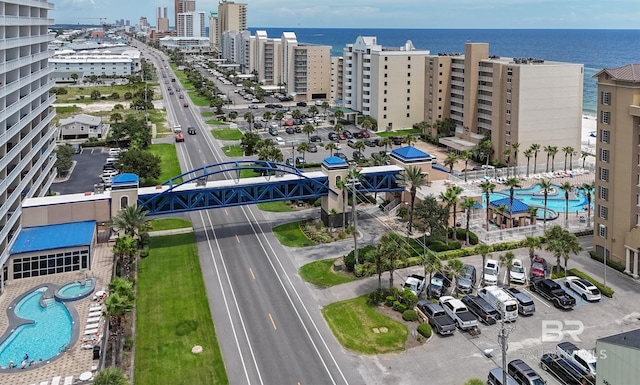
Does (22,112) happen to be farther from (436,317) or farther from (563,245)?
(563,245)

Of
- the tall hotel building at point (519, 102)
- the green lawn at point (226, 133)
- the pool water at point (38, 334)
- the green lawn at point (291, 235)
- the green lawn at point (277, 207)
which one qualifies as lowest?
the pool water at point (38, 334)

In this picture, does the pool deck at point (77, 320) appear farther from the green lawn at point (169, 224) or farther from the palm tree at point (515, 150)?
the palm tree at point (515, 150)

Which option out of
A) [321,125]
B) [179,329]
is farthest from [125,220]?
[321,125]

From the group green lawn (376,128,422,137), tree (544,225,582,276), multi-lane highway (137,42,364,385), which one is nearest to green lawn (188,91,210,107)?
green lawn (376,128,422,137)

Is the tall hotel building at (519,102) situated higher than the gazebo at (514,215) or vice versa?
the tall hotel building at (519,102)

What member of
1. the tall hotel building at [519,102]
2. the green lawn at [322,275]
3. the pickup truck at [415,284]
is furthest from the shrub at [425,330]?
the tall hotel building at [519,102]

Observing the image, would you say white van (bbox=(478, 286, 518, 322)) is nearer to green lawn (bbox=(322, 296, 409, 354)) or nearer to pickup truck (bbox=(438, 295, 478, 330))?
pickup truck (bbox=(438, 295, 478, 330))

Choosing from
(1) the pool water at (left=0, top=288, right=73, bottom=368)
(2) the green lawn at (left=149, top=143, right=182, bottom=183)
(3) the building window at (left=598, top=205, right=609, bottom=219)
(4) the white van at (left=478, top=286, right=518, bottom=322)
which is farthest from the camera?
(2) the green lawn at (left=149, top=143, right=182, bottom=183)
